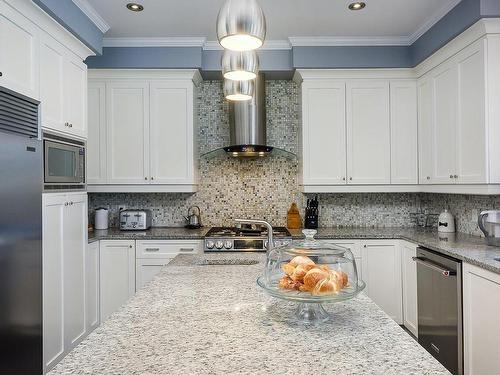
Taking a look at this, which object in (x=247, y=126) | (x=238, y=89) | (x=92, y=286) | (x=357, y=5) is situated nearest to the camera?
(x=238, y=89)

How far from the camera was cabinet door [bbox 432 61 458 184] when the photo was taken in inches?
121

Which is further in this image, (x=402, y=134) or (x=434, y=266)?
(x=402, y=134)

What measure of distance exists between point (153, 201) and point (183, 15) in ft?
6.23

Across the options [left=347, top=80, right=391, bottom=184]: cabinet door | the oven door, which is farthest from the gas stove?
the oven door

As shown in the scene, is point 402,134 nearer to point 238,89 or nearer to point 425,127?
point 425,127

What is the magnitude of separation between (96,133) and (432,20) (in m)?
3.19

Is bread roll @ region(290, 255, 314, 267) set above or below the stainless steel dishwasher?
above

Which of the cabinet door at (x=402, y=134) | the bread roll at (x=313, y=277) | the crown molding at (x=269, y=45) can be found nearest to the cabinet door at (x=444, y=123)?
the cabinet door at (x=402, y=134)

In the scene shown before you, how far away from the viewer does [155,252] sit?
347 cm

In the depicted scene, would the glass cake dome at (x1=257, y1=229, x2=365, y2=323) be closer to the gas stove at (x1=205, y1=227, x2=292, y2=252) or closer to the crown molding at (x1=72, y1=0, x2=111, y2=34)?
the gas stove at (x1=205, y1=227, x2=292, y2=252)

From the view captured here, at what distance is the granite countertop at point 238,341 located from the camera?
904 mm

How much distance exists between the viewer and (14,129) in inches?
81.8

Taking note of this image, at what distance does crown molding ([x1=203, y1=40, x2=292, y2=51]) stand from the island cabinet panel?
2.53 metres

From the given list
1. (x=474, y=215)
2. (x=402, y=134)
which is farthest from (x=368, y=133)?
(x=474, y=215)
